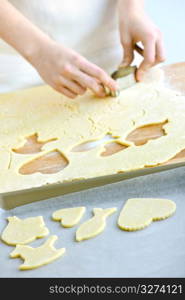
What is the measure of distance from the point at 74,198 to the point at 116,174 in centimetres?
9

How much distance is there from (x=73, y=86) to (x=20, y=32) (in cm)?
18

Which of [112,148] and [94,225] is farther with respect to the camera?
[112,148]

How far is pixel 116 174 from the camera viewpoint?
1137 millimetres

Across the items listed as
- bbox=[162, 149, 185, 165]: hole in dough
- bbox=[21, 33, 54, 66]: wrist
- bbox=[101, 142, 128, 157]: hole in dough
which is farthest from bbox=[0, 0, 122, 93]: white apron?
bbox=[162, 149, 185, 165]: hole in dough

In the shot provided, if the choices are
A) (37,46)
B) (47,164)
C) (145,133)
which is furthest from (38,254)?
(37,46)

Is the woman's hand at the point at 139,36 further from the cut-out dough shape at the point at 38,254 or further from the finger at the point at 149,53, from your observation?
the cut-out dough shape at the point at 38,254

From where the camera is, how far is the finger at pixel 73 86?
4.59 feet

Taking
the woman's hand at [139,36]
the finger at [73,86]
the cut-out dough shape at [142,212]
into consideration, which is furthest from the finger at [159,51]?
the cut-out dough shape at [142,212]

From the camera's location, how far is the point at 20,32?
1.43m

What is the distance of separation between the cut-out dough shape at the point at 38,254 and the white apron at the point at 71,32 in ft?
2.26

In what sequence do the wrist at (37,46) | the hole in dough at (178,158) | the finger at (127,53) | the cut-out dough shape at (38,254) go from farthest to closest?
1. the finger at (127,53)
2. the wrist at (37,46)
3. the hole in dough at (178,158)
4. the cut-out dough shape at (38,254)

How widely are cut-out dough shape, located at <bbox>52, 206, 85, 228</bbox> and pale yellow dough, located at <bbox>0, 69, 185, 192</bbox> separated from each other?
4.7 inches

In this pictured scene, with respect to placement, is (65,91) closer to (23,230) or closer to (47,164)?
(47,164)

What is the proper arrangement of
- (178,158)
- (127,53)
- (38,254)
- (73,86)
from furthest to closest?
(127,53) < (73,86) < (178,158) < (38,254)
